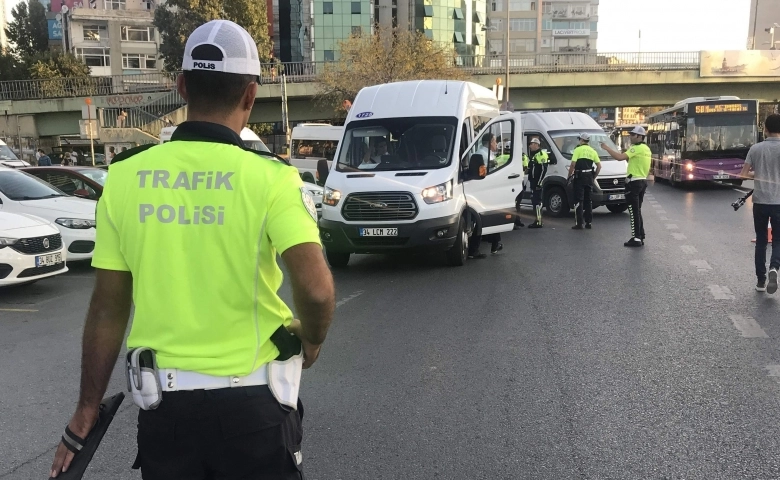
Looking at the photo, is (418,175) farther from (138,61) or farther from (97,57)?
(97,57)

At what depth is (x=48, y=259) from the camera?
9523 mm

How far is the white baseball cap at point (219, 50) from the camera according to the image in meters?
2.07

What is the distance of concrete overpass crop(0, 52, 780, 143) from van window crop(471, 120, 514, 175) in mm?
33535

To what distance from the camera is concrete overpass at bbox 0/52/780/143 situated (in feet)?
145

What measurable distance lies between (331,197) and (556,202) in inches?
357

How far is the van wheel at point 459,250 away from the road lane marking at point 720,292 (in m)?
3.42

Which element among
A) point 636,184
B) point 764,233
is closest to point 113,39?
point 636,184

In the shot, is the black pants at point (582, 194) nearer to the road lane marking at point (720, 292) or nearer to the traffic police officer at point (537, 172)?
the traffic police officer at point (537, 172)

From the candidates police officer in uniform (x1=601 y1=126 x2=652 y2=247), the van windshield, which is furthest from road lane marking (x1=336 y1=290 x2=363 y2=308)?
police officer in uniform (x1=601 y1=126 x2=652 y2=247)

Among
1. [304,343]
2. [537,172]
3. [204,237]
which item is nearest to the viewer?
[204,237]

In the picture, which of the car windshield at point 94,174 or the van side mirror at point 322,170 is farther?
the car windshield at point 94,174

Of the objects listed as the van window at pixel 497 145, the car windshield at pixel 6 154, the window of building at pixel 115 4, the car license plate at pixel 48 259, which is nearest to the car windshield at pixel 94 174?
the car license plate at pixel 48 259

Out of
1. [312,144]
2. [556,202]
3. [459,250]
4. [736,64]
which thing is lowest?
[556,202]

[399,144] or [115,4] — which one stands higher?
[115,4]
